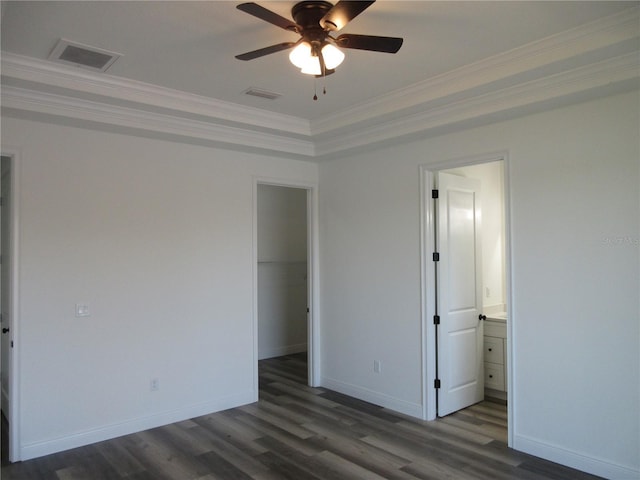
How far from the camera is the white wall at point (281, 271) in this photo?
695 centimetres

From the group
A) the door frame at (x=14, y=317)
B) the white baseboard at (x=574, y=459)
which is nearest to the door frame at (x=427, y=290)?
the white baseboard at (x=574, y=459)

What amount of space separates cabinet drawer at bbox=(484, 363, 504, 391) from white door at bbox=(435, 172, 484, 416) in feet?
0.51

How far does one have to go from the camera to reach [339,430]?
4156 mm

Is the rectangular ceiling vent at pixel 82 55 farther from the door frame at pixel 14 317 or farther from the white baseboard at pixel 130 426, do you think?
the white baseboard at pixel 130 426

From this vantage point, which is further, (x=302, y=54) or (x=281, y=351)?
(x=281, y=351)

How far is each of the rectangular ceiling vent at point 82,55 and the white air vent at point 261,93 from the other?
1.05 metres

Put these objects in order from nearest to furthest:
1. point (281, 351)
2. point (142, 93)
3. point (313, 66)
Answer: point (313, 66) → point (142, 93) → point (281, 351)

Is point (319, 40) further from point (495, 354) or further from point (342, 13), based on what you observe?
point (495, 354)

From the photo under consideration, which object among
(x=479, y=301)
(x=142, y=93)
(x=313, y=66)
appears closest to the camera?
(x=313, y=66)

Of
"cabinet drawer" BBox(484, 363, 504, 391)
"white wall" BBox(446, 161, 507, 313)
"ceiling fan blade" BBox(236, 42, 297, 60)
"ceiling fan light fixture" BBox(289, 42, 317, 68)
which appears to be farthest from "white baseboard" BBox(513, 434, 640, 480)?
"ceiling fan blade" BBox(236, 42, 297, 60)

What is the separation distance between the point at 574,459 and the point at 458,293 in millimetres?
1693

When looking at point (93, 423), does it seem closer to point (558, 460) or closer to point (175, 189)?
point (175, 189)

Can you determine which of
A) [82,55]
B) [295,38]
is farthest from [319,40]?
[82,55]

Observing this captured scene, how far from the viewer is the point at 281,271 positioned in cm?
719
